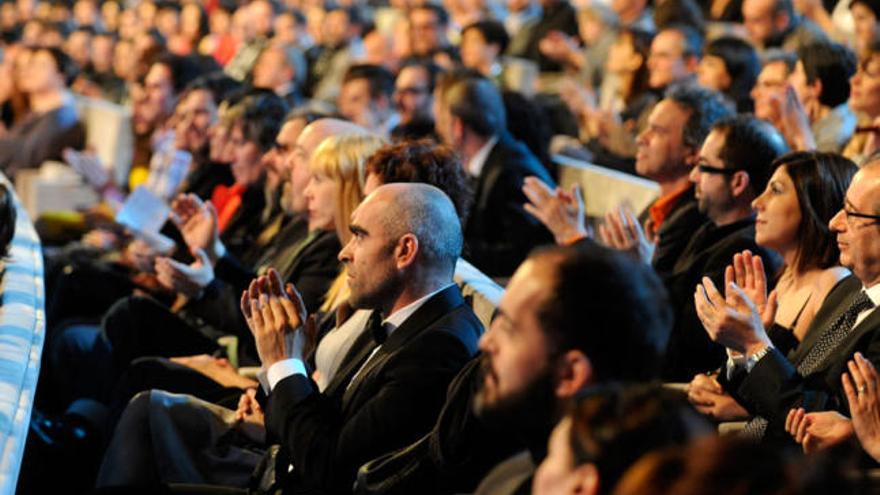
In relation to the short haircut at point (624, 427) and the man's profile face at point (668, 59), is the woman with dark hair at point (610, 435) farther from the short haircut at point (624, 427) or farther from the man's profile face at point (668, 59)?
the man's profile face at point (668, 59)

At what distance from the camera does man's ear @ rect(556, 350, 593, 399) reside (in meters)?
2.14

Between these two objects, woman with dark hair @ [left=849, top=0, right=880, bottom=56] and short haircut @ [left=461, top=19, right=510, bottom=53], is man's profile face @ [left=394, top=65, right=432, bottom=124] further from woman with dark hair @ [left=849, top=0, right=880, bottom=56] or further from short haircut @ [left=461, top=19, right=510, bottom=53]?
short haircut @ [left=461, top=19, right=510, bottom=53]

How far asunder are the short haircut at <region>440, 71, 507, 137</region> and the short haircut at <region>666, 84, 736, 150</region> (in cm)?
129

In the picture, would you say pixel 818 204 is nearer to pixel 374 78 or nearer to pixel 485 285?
pixel 485 285

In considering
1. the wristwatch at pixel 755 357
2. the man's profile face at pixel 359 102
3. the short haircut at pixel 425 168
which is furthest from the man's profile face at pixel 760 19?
the wristwatch at pixel 755 357

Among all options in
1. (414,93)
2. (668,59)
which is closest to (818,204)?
(668,59)

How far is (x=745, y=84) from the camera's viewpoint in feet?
20.6

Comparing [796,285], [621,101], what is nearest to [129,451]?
[796,285]

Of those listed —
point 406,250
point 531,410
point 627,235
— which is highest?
point 531,410

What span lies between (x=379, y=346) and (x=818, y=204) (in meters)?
1.13

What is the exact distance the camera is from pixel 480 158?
605cm

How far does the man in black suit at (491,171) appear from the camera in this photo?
574 cm

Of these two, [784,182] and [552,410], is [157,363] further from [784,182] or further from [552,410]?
[552,410]

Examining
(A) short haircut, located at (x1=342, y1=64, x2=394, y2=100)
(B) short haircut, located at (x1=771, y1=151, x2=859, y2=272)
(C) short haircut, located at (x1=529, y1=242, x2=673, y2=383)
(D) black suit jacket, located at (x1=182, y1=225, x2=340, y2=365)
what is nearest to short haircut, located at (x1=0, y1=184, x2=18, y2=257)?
(D) black suit jacket, located at (x1=182, y1=225, x2=340, y2=365)
